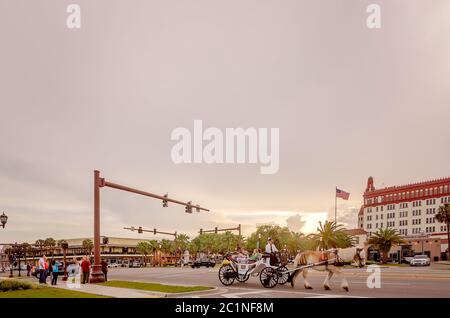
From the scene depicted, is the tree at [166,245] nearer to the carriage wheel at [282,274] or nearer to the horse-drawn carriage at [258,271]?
the horse-drawn carriage at [258,271]

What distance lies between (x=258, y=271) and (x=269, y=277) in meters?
1.05

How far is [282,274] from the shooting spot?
19.8 m

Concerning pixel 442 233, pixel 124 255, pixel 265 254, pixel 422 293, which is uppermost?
pixel 265 254

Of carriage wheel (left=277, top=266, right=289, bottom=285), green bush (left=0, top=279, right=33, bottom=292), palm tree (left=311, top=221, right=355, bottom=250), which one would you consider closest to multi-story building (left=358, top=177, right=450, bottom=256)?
palm tree (left=311, top=221, right=355, bottom=250)

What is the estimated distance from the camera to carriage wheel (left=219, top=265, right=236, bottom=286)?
2125cm

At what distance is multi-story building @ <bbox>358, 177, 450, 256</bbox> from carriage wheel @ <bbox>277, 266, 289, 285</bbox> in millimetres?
97834

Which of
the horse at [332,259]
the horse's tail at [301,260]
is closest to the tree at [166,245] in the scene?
the horse at [332,259]

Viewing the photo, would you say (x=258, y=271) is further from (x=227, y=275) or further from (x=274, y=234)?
(x=274, y=234)

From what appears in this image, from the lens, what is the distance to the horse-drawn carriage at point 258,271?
19469 mm
